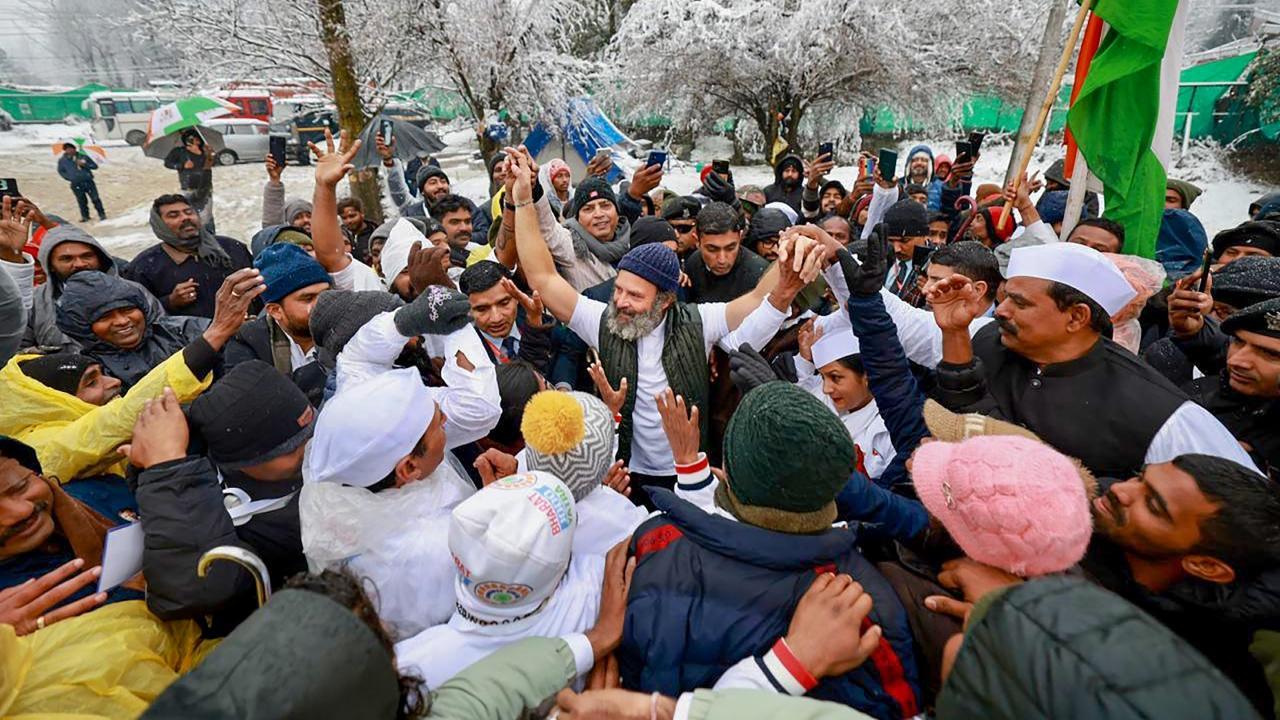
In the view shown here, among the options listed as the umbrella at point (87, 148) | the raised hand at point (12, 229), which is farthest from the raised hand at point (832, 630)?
the umbrella at point (87, 148)

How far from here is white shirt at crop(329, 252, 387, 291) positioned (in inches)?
142

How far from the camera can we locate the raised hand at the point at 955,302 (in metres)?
2.06

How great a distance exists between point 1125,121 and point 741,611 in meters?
3.59

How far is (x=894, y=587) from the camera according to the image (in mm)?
1500

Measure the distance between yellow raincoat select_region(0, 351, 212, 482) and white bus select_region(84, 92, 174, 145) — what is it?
28.6 meters

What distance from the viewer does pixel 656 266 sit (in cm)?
279

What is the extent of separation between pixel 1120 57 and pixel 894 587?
3.36 m

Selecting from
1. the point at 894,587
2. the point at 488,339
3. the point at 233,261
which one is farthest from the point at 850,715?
the point at 233,261

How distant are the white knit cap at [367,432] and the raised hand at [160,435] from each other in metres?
0.38

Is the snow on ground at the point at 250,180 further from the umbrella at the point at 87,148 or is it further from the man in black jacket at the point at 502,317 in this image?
the man in black jacket at the point at 502,317

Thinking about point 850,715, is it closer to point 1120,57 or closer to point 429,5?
point 1120,57

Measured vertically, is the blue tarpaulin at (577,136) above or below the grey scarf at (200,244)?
above

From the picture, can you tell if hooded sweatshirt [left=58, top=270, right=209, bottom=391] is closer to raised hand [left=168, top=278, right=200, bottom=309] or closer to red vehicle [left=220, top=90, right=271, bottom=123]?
raised hand [left=168, top=278, right=200, bottom=309]

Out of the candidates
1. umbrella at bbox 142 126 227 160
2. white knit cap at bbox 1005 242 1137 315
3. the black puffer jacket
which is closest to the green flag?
white knit cap at bbox 1005 242 1137 315
